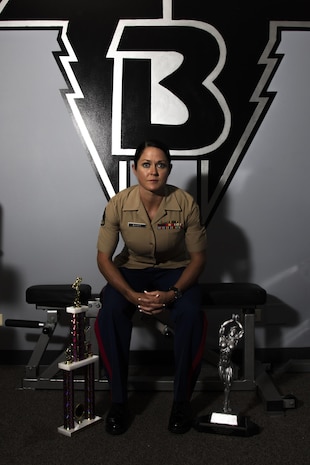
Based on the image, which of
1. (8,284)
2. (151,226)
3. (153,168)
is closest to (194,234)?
(151,226)

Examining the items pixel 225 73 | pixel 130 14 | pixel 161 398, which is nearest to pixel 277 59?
pixel 225 73

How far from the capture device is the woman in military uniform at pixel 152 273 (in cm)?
204

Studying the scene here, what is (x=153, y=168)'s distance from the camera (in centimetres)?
221

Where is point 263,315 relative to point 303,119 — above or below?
below

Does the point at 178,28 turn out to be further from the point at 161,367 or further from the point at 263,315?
the point at 161,367

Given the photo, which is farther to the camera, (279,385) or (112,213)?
(279,385)

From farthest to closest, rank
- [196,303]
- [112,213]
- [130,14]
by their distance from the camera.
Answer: [130,14]
[112,213]
[196,303]

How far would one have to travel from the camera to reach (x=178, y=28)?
2.79m

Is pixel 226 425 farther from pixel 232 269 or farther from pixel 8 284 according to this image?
pixel 8 284

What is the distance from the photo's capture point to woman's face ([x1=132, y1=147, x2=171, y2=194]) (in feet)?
7.25

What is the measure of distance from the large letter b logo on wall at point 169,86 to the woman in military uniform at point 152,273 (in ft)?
1.82

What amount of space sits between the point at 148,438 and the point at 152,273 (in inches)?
28.0

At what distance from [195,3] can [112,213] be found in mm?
1317

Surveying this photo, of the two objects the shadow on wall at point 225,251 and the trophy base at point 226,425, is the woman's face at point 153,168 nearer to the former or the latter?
the shadow on wall at point 225,251
